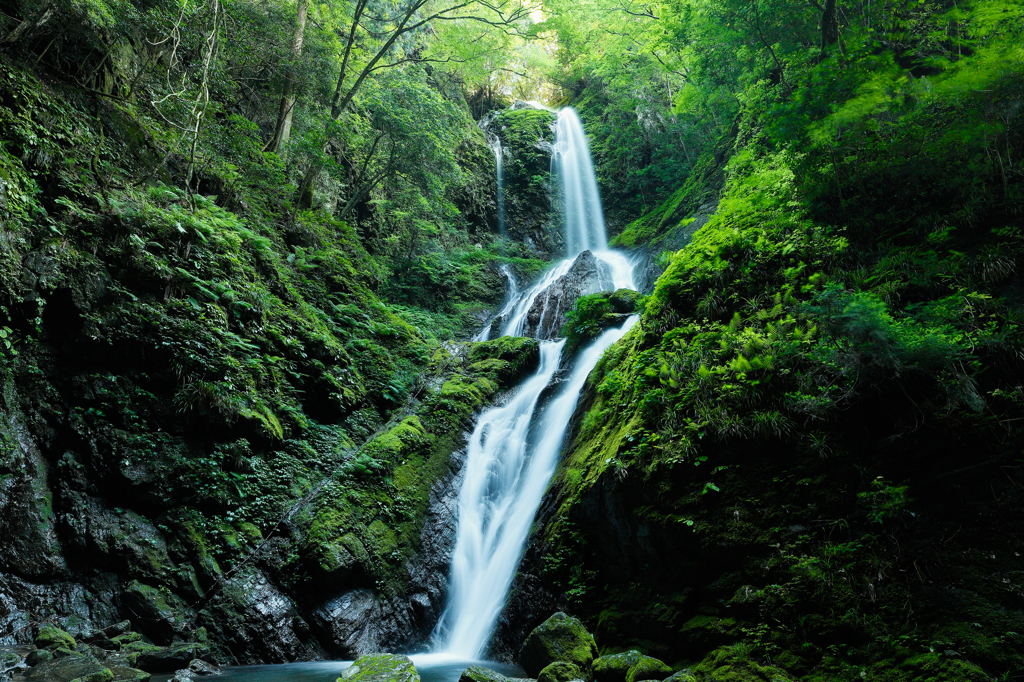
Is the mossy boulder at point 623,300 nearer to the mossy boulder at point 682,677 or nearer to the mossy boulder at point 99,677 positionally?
the mossy boulder at point 682,677

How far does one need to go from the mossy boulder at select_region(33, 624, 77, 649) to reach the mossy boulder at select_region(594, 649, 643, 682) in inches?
206

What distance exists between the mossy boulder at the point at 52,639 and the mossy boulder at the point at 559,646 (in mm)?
4613

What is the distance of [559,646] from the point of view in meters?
5.06

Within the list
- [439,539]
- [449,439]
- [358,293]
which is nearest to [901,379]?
[439,539]

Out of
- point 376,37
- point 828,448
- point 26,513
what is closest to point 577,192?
point 376,37

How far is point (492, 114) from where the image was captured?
26406 mm

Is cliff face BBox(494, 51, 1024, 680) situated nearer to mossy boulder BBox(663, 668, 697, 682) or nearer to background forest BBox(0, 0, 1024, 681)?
background forest BBox(0, 0, 1024, 681)

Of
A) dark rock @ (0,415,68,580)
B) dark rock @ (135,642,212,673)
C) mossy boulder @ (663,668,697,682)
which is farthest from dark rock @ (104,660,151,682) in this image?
mossy boulder @ (663,668,697,682)

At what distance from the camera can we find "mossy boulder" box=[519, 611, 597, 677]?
4980 mm

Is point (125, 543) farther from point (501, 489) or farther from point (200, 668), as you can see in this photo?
point (501, 489)

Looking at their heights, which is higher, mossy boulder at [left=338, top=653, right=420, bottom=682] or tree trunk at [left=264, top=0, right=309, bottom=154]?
tree trunk at [left=264, top=0, right=309, bottom=154]

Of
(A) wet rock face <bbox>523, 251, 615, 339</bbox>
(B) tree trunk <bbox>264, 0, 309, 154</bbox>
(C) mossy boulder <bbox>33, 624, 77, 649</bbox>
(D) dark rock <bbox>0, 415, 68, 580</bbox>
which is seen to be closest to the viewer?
(C) mossy boulder <bbox>33, 624, 77, 649</bbox>

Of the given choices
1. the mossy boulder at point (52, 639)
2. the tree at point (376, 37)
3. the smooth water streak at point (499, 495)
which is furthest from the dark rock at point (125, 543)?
the tree at point (376, 37)

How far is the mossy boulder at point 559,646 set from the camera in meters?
4.98
